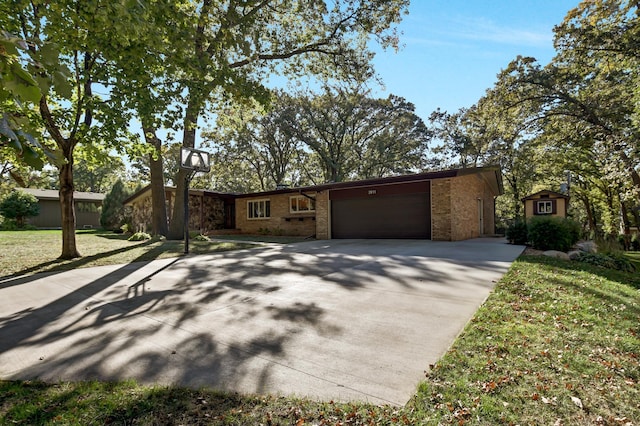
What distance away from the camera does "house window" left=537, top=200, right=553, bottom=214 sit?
22198mm

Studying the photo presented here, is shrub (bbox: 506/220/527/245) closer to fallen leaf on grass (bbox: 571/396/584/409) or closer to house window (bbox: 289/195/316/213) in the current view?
house window (bbox: 289/195/316/213)

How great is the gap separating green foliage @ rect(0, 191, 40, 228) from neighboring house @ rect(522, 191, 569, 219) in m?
34.5

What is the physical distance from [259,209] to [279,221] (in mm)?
1924

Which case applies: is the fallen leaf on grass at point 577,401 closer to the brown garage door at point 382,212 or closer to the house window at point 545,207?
the brown garage door at point 382,212

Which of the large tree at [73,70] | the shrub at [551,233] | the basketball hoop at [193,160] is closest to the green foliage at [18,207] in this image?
the large tree at [73,70]

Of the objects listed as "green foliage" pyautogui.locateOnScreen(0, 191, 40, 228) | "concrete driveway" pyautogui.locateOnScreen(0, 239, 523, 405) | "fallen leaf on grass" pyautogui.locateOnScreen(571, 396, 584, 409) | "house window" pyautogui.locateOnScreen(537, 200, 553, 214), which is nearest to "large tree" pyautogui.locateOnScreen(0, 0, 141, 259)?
"concrete driveway" pyautogui.locateOnScreen(0, 239, 523, 405)

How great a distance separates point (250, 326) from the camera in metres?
3.79

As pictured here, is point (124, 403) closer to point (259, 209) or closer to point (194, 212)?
point (259, 209)

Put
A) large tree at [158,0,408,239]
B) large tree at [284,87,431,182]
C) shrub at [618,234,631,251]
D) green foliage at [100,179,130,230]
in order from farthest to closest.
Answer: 1. large tree at [284,87,431,182]
2. green foliage at [100,179,130,230]
3. shrub at [618,234,631,251]
4. large tree at [158,0,408,239]

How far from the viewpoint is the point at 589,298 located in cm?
475

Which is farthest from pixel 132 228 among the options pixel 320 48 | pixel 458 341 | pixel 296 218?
pixel 458 341

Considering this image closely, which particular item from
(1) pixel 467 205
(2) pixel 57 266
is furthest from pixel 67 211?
(1) pixel 467 205

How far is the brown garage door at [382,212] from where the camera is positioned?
44.3 ft

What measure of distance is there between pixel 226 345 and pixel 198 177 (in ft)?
110
